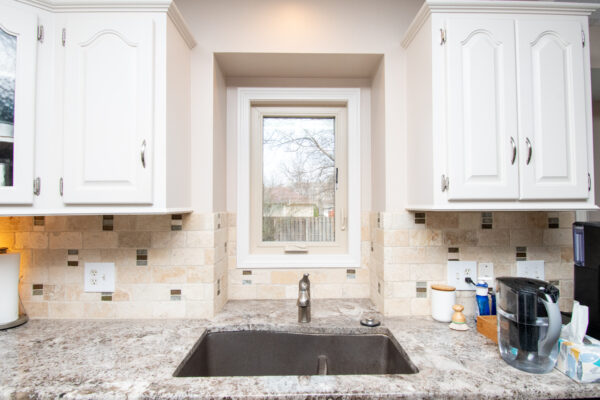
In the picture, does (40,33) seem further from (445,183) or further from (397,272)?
(397,272)

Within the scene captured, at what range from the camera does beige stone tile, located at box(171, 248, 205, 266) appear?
1.52 metres

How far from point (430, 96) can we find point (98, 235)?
162cm

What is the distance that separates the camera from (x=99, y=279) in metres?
1.53

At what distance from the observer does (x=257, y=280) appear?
1806mm

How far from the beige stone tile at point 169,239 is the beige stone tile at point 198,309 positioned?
0.28 m

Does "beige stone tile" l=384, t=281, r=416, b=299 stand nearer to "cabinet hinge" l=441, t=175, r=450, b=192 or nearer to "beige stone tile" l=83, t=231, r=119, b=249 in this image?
"cabinet hinge" l=441, t=175, r=450, b=192

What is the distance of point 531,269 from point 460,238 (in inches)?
15.2

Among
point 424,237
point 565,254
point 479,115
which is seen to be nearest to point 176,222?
point 424,237

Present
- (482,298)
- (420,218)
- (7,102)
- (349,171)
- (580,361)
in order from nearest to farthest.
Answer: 1. (580,361)
2. (7,102)
3. (482,298)
4. (420,218)
5. (349,171)

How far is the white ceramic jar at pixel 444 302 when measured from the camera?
1463 millimetres

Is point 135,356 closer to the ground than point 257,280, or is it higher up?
closer to the ground

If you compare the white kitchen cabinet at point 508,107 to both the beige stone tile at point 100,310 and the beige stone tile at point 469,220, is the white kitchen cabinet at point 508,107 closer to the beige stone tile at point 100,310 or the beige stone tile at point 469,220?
the beige stone tile at point 469,220

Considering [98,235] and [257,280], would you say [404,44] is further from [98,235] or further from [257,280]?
[98,235]

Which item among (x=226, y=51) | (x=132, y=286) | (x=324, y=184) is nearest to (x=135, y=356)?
(x=132, y=286)
